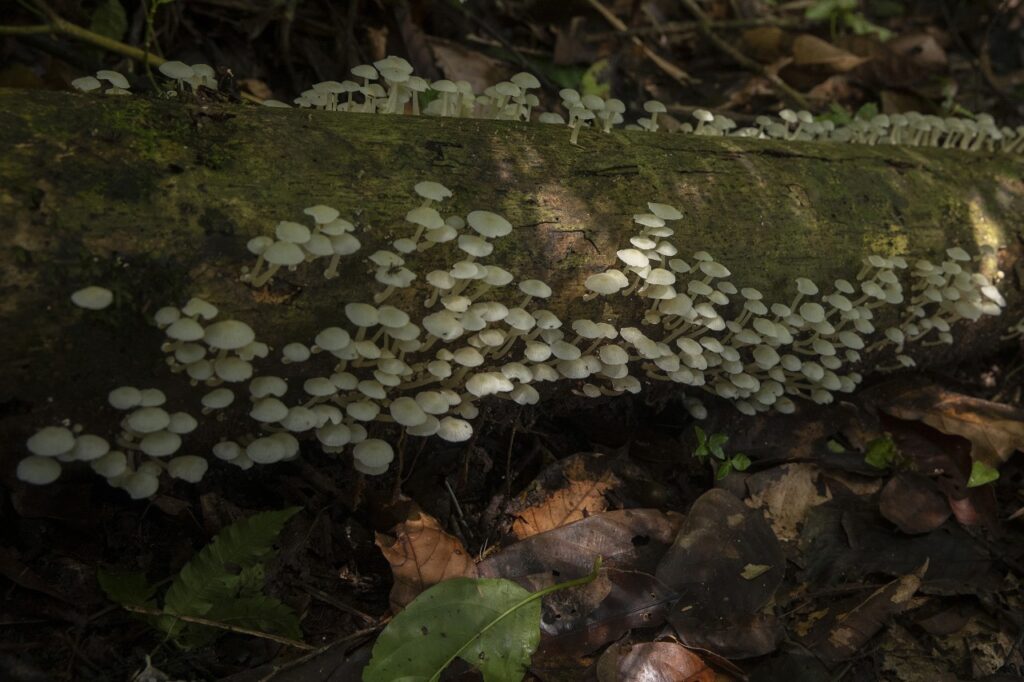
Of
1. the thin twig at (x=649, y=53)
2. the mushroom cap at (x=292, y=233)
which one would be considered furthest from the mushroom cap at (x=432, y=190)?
the thin twig at (x=649, y=53)

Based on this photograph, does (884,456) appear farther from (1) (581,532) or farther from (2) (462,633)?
(2) (462,633)

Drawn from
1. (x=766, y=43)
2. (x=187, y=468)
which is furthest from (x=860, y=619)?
(x=766, y=43)

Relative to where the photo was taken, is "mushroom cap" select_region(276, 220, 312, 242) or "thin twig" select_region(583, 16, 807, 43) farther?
"thin twig" select_region(583, 16, 807, 43)

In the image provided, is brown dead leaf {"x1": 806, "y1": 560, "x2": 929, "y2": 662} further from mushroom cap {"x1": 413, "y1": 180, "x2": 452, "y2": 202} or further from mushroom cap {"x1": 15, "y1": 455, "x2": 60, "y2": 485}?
mushroom cap {"x1": 15, "y1": 455, "x2": 60, "y2": 485}

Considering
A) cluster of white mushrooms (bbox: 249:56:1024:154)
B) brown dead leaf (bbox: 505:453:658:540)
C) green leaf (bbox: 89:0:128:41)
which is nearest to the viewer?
brown dead leaf (bbox: 505:453:658:540)

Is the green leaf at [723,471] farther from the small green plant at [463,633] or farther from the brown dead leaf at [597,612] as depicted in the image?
the small green plant at [463,633]

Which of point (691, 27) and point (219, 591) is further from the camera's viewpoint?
point (691, 27)

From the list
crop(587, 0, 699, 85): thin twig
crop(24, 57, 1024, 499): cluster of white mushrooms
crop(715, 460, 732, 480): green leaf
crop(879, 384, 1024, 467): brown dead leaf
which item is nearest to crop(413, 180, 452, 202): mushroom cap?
crop(24, 57, 1024, 499): cluster of white mushrooms
